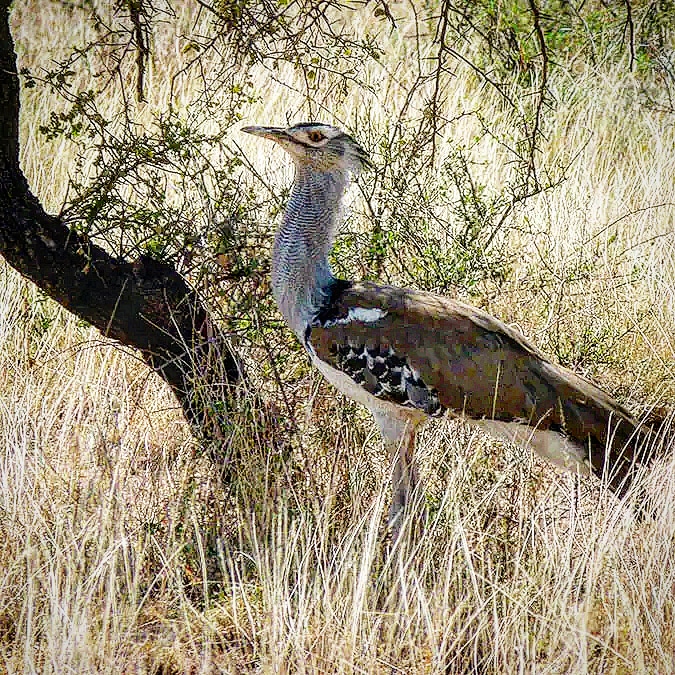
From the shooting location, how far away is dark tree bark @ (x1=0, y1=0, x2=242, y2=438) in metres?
3.91

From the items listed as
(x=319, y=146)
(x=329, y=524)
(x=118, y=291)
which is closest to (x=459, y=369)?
(x=329, y=524)

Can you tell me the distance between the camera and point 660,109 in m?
7.35

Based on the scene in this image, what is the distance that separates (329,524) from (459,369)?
699 millimetres

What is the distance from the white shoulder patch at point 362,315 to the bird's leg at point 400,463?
354mm

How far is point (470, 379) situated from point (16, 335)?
2197 millimetres

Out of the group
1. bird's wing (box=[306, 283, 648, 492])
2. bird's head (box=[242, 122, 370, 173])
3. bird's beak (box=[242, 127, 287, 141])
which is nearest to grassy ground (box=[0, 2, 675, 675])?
bird's wing (box=[306, 283, 648, 492])

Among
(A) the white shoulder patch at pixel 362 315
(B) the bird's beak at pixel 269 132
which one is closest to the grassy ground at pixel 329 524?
(A) the white shoulder patch at pixel 362 315

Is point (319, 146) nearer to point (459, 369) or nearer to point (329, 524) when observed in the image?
point (459, 369)

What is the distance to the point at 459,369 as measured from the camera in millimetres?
3889

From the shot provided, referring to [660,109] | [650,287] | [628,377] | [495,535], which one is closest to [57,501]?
[495,535]

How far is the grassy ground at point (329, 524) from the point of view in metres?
3.01

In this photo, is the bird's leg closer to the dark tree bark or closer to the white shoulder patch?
the white shoulder patch

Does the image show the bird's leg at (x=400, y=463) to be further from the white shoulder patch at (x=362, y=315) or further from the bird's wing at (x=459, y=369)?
the white shoulder patch at (x=362, y=315)

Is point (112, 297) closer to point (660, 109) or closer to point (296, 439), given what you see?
point (296, 439)
